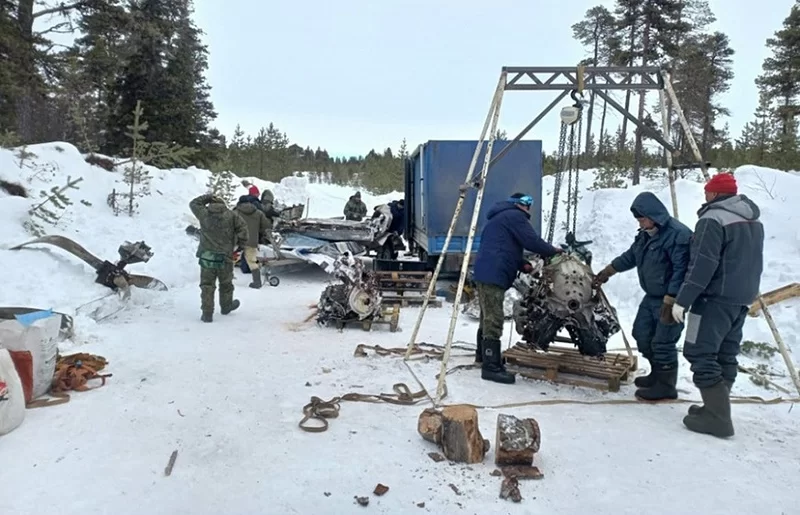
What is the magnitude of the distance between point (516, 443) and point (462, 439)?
358 millimetres

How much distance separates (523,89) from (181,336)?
4.96m

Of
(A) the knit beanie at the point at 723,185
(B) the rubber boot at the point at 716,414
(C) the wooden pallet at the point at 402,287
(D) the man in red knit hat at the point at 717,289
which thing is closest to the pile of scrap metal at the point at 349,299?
(C) the wooden pallet at the point at 402,287

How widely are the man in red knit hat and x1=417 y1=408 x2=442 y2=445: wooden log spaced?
81.6 inches

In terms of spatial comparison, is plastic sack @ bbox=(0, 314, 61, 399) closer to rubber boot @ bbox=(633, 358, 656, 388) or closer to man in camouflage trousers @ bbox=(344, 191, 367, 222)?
rubber boot @ bbox=(633, 358, 656, 388)

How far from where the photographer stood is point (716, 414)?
4.11 metres

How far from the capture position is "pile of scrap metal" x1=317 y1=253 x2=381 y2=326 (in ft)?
23.9

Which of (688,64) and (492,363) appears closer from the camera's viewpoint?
(492,363)

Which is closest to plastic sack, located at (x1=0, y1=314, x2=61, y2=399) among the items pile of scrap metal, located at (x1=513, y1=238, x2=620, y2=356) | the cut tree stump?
the cut tree stump

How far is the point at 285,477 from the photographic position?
11.1 feet

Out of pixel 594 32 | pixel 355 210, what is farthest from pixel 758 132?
pixel 355 210

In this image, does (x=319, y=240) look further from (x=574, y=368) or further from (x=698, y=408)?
(x=698, y=408)

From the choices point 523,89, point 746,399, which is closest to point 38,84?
point 523,89

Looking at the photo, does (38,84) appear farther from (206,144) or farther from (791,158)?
(791,158)

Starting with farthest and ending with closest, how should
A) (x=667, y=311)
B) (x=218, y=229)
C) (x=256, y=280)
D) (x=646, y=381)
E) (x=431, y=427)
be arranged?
(x=256, y=280) → (x=218, y=229) → (x=646, y=381) → (x=667, y=311) → (x=431, y=427)
